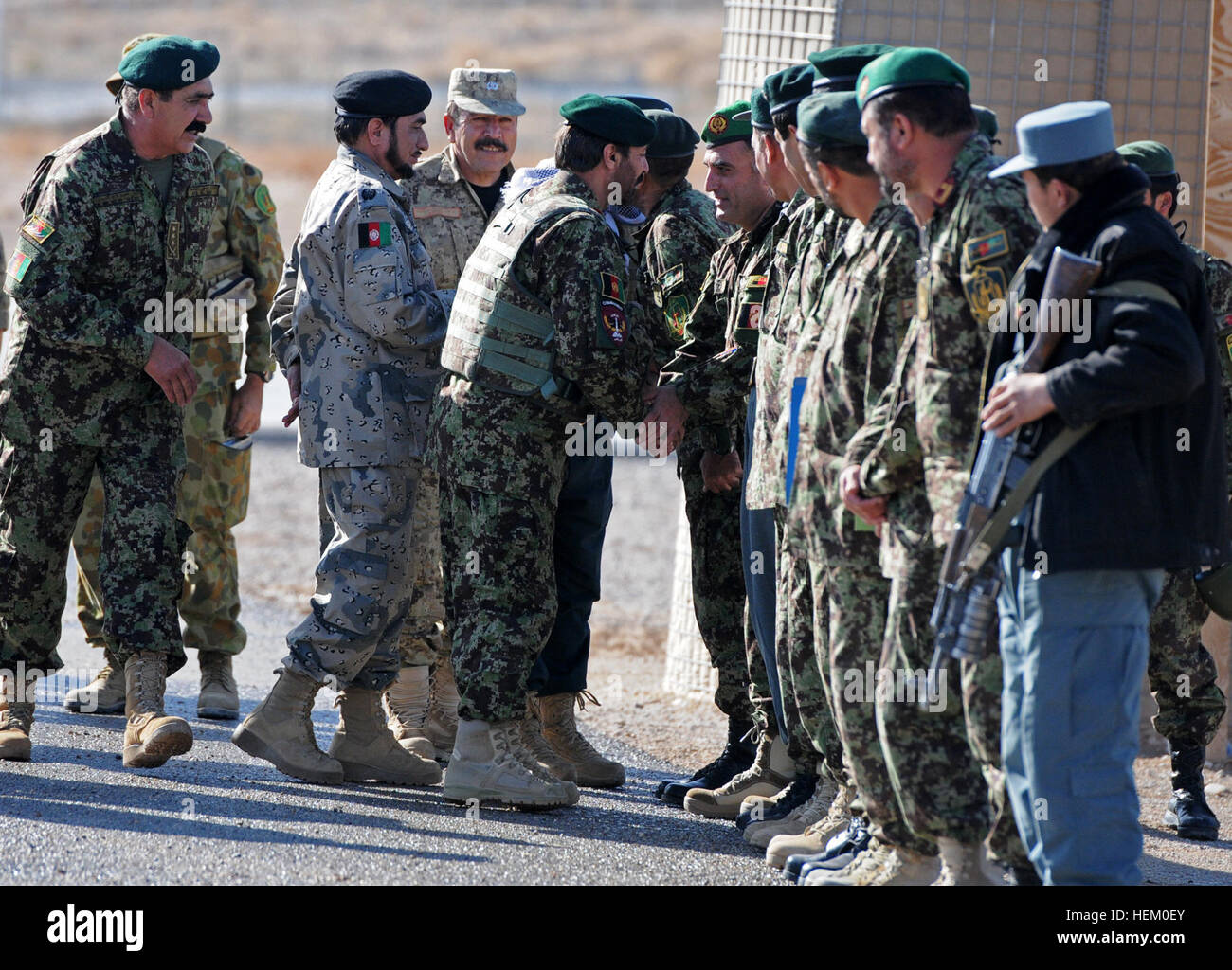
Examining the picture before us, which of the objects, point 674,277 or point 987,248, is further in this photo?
point 674,277

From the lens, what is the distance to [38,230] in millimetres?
5719

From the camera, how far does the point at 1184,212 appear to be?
274 inches

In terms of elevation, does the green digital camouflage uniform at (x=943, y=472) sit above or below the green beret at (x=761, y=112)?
below

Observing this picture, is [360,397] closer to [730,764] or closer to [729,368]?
[729,368]

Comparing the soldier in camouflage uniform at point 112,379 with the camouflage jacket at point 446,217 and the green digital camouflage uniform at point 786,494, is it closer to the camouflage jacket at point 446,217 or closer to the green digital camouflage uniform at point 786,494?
the camouflage jacket at point 446,217

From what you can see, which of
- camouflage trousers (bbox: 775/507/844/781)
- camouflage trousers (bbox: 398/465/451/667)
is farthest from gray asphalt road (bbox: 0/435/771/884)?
camouflage trousers (bbox: 398/465/451/667)

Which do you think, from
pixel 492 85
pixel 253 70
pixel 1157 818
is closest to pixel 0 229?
pixel 492 85

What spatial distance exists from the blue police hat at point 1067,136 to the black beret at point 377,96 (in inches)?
101

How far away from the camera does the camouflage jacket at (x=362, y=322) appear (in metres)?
5.53

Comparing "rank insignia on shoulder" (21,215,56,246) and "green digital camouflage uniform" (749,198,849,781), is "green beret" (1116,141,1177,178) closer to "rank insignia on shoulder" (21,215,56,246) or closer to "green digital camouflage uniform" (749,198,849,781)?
"green digital camouflage uniform" (749,198,849,781)

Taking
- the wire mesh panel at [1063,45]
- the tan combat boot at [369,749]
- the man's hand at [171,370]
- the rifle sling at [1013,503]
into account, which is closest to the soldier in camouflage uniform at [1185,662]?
the wire mesh panel at [1063,45]

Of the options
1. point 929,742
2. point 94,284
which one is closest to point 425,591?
point 94,284

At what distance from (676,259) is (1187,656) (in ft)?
7.29

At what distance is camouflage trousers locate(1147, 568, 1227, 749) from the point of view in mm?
5809
